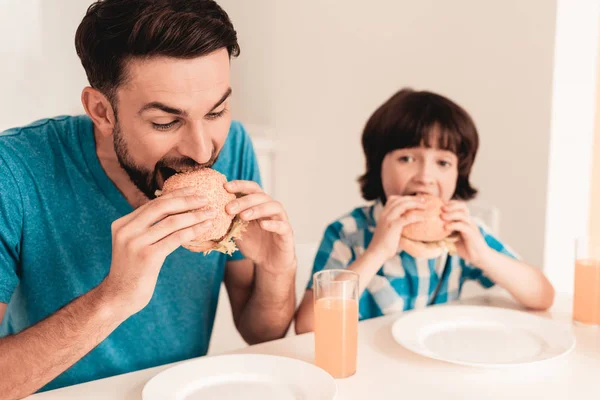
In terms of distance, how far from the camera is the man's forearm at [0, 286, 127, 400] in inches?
38.9

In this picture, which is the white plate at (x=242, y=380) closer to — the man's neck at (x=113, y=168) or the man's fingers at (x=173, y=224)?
the man's fingers at (x=173, y=224)

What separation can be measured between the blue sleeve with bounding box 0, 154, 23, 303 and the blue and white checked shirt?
0.78m

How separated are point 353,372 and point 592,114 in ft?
5.20

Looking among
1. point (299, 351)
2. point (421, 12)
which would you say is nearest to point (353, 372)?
point (299, 351)

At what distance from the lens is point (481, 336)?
48.8 inches

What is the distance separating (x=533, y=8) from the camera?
2127mm

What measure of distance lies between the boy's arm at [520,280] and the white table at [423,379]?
10.3 inches

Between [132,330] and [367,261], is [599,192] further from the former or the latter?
[132,330]

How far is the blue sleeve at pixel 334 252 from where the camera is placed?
1.65 m

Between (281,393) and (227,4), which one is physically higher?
(227,4)

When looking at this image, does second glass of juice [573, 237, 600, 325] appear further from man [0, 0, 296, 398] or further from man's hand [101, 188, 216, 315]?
man's hand [101, 188, 216, 315]

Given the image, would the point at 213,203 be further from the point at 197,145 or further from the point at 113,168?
the point at 113,168

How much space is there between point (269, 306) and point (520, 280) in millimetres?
628

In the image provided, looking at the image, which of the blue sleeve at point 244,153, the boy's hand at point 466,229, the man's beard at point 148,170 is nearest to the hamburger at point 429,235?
the boy's hand at point 466,229
